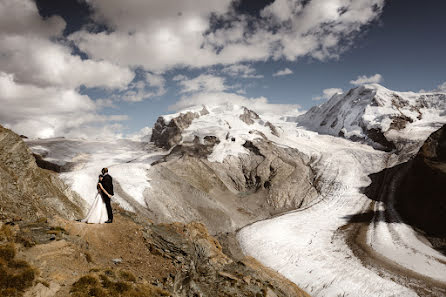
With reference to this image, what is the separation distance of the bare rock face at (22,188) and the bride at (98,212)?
3.08 meters

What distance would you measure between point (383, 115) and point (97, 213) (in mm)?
123758

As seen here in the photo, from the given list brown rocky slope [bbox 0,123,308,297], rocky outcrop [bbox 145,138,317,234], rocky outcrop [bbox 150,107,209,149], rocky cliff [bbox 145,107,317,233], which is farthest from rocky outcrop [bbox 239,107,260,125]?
brown rocky slope [bbox 0,123,308,297]

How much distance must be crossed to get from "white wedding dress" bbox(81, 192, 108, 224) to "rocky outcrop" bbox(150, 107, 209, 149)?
121491mm

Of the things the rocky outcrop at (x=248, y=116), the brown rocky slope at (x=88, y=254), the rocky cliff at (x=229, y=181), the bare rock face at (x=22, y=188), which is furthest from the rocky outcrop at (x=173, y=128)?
the brown rocky slope at (x=88, y=254)

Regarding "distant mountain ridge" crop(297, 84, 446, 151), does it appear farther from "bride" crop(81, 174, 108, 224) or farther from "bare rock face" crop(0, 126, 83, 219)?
"bare rock face" crop(0, 126, 83, 219)

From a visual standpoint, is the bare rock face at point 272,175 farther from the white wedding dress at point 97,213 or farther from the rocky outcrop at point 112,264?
the white wedding dress at point 97,213

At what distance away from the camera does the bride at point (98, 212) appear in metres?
13.0

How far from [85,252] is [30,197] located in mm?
7613

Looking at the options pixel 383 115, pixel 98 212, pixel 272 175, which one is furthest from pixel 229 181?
pixel 383 115

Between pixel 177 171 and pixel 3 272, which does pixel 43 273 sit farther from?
pixel 177 171

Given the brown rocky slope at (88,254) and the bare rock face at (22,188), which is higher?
the bare rock face at (22,188)

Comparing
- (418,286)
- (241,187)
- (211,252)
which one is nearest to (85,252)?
(211,252)

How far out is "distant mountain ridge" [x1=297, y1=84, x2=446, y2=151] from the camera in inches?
3893

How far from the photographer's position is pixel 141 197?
49.2 meters
